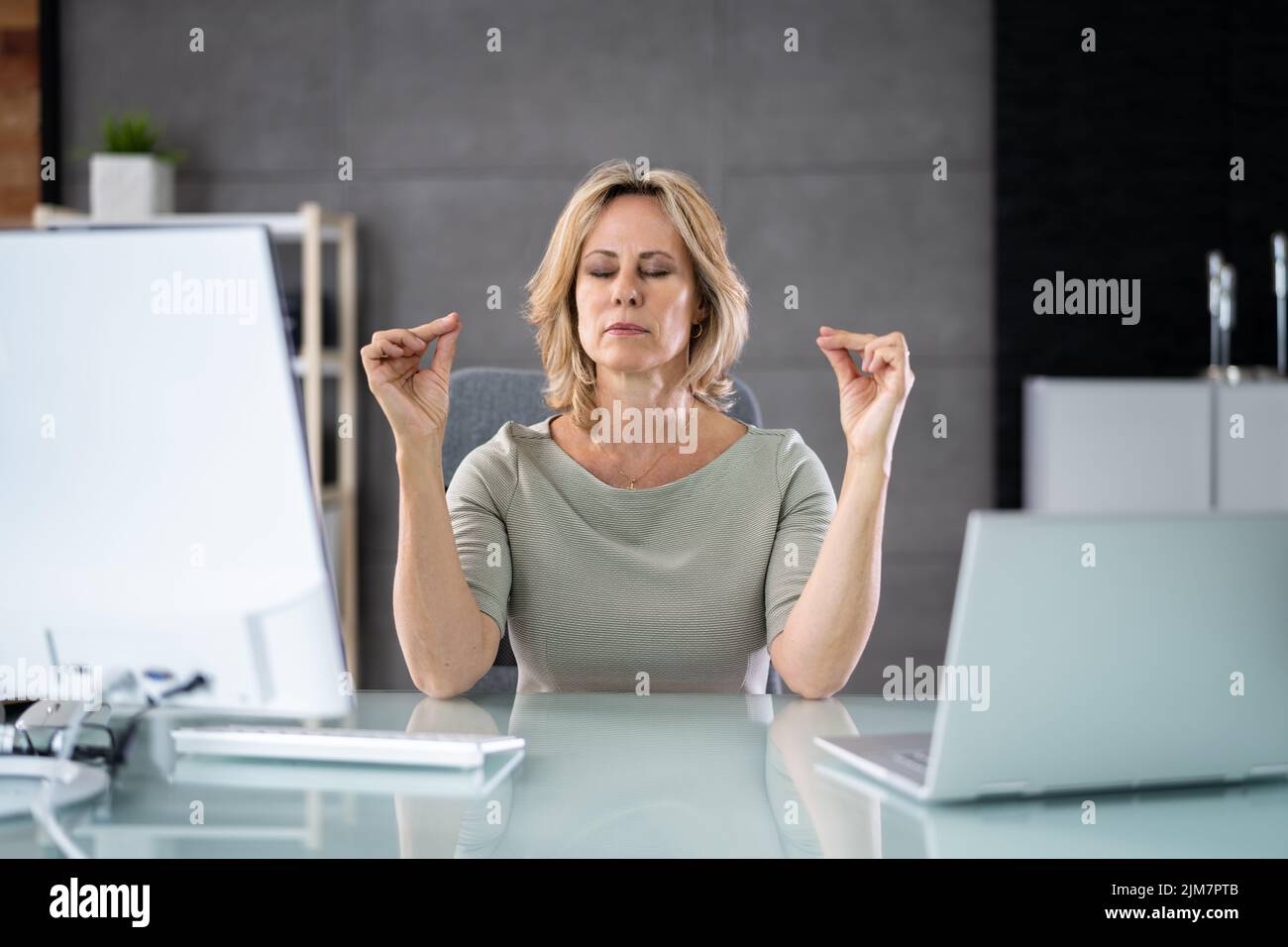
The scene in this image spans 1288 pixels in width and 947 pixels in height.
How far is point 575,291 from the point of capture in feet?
5.89

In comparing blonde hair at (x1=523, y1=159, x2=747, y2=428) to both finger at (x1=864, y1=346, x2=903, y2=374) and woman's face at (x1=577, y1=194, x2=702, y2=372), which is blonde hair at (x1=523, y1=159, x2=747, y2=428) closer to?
woman's face at (x1=577, y1=194, x2=702, y2=372)

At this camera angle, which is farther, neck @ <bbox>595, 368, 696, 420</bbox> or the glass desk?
neck @ <bbox>595, 368, 696, 420</bbox>

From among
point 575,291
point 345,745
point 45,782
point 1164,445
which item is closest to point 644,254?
point 575,291

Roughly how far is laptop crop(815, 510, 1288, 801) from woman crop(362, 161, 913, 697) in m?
0.52

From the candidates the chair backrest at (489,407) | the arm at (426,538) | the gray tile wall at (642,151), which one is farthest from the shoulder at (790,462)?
the gray tile wall at (642,151)

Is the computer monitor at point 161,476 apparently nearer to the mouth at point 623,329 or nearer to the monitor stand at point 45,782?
the monitor stand at point 45,782

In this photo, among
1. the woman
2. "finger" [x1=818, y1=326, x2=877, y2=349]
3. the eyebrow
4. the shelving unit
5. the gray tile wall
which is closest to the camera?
"finger" [x1=818, y1=326, x2=877, y2=349]

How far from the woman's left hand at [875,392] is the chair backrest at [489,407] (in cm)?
45

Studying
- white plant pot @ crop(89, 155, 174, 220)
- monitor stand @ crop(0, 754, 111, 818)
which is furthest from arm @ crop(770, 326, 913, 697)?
white plant pot @ crop(89, 155, 174, 220)

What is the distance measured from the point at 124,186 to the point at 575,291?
2085mm

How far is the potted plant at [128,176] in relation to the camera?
10.8 feet

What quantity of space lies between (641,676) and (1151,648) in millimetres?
833

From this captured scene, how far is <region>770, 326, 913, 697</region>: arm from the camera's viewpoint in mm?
1314
